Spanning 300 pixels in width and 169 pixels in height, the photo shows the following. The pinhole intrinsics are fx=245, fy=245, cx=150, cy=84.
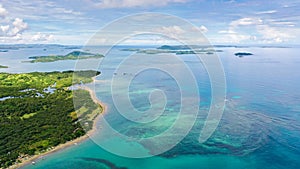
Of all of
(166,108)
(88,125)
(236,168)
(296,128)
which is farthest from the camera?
(166,108)

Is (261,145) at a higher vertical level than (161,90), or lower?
lower

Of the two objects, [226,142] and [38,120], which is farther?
[38,120]

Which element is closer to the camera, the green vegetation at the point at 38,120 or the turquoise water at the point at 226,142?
the turquoise water at the point at 226,142

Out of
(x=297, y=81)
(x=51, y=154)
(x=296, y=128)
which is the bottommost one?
(x=51, y=154)

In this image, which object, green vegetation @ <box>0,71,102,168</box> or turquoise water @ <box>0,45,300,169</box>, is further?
green vegetation @ <box>0,71,102,168</box>

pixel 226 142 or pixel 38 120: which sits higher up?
pixel 38 120

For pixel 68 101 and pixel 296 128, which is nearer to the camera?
pixel 296 128

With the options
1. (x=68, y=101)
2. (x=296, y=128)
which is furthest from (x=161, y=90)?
(x=296, y=128)

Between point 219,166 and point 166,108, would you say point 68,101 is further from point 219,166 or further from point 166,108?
point 219,166
